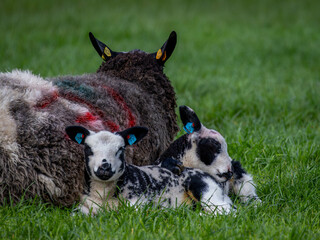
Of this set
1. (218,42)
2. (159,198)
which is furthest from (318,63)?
(159,198)

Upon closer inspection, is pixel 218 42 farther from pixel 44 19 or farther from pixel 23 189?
pixel 23 189

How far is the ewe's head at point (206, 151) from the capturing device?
155 inches

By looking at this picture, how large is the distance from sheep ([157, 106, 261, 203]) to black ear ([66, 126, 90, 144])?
31.8 inches

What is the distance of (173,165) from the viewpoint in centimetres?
392

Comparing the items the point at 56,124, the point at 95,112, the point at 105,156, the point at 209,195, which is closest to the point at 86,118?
the point at 95,112

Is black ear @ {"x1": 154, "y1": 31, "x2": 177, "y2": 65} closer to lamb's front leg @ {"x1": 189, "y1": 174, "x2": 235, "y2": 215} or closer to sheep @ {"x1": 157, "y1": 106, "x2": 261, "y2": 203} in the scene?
sheep @ {"x1": 157, "y1": 106, "x2": 261, "y2": 203}

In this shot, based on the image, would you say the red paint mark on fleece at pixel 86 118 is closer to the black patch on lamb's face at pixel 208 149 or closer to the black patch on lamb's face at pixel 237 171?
the black patch on lamb's face at pixel 208 149

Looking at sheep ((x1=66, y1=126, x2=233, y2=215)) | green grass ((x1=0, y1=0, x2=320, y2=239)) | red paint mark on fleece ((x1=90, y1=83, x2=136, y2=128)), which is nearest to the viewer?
green grass ((x1=0, y1=0, x2=320, y2=239))

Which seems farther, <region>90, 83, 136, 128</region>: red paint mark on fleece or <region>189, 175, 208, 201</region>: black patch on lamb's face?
<region>90, 83, 136, 128</region>: red paint mark on fleece

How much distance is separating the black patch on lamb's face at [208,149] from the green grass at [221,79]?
479mm

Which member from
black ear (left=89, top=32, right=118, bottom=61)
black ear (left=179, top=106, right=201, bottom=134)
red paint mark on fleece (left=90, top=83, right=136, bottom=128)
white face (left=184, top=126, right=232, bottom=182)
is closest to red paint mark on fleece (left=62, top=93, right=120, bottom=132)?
red paint mark on fleece (left=90, top=83, right=136, bottom=128)

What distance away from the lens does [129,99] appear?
4438mm

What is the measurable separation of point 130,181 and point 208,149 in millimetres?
767

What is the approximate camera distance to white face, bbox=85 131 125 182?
336cm
